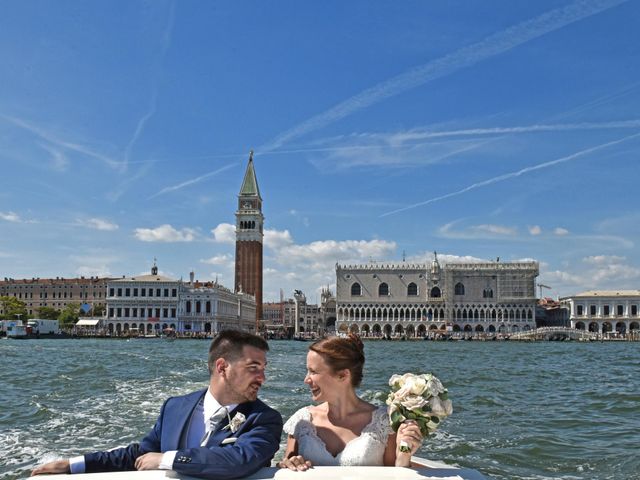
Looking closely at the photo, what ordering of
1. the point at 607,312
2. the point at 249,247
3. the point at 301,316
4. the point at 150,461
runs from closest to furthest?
the point at 150,461, the point at 607,312, the point at 249,247, the point at 301,316

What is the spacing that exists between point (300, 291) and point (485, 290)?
116 feet

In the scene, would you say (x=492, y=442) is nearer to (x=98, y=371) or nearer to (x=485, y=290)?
(x=98, y=371)

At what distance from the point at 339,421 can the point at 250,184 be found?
121494 mm

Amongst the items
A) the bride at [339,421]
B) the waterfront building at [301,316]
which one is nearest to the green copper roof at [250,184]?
the waterfront building at [301,316]

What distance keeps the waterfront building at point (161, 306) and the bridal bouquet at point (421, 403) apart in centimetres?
9648

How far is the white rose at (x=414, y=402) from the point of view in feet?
12.7

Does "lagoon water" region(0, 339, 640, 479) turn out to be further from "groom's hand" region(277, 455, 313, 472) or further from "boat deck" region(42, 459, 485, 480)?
"groom's hand" region(277, 455, 313, 472)

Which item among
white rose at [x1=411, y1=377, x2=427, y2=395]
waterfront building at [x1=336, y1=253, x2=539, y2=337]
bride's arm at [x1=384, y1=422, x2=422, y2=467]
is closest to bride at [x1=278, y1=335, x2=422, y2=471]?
bride's arm at [x1=384, y1=422, x2=422, y2=467]

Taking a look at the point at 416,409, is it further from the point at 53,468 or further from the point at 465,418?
the point at 465,418

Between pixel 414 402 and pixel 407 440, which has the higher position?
pixel 414 402

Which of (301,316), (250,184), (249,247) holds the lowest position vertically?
(301,316)

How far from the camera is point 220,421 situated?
4.23m

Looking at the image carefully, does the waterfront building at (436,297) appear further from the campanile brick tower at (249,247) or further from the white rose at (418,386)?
the white rose at (418,386)

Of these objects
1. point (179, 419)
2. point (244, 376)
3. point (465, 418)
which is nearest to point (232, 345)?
point (244, 376)
